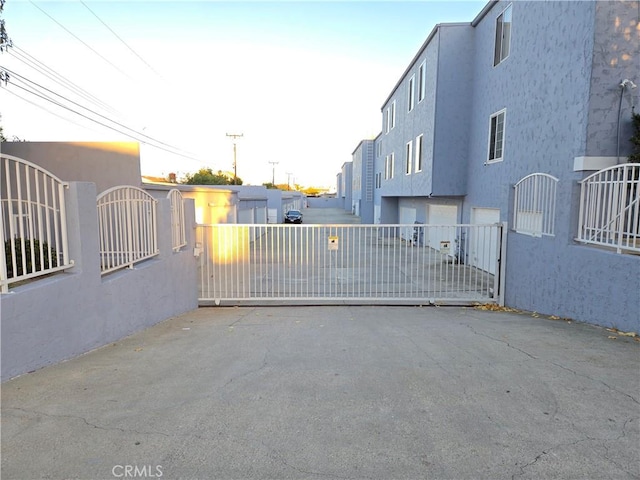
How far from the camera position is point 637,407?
300 cm

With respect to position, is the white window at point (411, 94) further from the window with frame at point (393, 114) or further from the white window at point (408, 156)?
the window with frame at point (393, 114)

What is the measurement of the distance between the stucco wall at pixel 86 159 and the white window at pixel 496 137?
37.4 ft

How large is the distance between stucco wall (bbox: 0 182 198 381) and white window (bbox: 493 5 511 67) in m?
11.0

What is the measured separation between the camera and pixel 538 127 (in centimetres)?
898

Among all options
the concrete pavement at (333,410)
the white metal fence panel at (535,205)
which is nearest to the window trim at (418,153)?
the white metal fence panel at (535,205)

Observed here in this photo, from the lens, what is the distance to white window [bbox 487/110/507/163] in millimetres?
11336

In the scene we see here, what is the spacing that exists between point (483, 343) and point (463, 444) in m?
2.45

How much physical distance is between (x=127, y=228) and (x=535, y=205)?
285 inches

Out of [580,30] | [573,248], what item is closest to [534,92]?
[580,30]

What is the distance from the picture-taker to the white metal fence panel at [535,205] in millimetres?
6703

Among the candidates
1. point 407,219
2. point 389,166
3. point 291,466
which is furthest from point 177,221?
point 389,166

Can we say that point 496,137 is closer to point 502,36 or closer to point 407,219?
point 502,36

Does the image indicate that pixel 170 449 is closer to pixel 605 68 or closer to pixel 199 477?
pixel 199 477

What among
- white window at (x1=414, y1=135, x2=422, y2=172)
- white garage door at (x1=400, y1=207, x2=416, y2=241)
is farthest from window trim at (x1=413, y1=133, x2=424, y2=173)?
white garage door at (x1=400, y1=207, x2=416, y2=241)
